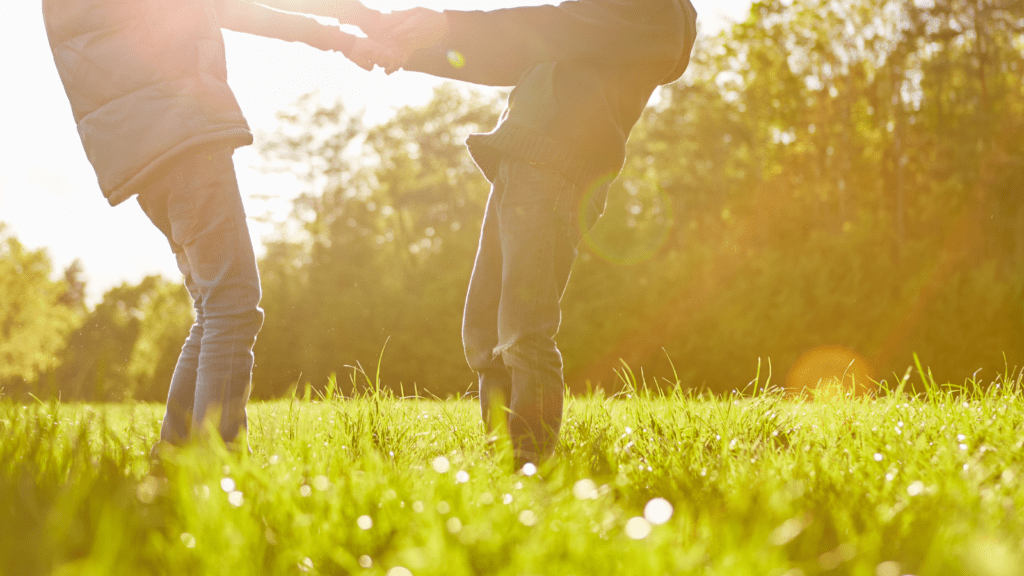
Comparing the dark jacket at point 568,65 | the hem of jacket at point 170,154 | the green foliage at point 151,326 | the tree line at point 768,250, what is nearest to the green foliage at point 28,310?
the tree line at point 768,250

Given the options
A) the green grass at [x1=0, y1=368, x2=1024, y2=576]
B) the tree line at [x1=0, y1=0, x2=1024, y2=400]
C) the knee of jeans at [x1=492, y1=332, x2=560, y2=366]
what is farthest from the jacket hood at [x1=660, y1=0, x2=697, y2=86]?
the tree line at [x1=0, y1=0, x2=1024, y2=400]

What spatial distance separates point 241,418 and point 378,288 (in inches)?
699

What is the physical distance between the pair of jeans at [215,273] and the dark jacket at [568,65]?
92 centimetres

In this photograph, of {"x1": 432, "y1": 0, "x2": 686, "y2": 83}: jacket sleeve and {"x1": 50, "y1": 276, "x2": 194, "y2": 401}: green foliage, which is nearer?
{"x1": 432, "y1": 0, "x2": 686, "y2": 83}: jacket sleeve

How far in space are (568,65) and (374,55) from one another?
2.61 ft

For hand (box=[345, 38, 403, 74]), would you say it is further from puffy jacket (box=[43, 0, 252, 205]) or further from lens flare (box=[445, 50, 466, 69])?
puffy jacket (box=[43, 0, 252, 205])

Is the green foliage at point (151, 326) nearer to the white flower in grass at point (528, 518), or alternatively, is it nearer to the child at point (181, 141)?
the child at point (181, 141)

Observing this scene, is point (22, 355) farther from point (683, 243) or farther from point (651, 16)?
point (651, 16)

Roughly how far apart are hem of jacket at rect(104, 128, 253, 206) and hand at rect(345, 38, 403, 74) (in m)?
0.57

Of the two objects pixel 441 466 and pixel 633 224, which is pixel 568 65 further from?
pixel 633 224

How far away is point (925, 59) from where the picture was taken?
17.4m

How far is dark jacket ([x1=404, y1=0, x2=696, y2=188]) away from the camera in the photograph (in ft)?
8.15

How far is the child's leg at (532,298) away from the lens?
95.5 inches

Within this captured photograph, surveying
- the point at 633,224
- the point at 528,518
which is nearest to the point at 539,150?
the point at 528,518
